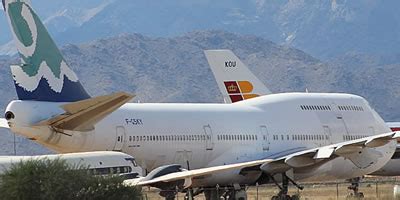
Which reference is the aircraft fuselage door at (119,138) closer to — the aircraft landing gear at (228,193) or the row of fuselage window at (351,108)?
the aircraft landing gear at (228,193)

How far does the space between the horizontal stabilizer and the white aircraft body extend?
1.29 m

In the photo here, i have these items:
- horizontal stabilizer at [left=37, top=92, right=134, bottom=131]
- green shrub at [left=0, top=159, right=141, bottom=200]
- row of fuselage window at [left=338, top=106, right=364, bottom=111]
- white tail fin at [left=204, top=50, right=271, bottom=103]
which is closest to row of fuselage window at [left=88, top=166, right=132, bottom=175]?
horizontal stabilizer at [left=37, top=92, right=134, bottom=131]

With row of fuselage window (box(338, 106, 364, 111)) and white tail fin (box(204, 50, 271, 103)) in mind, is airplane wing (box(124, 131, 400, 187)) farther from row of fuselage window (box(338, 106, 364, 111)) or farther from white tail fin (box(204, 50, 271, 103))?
white tail fin (box(204, 50, 271, 103))

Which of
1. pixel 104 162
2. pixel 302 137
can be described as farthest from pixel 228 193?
pixel 104 162

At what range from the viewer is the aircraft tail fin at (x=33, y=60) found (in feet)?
133

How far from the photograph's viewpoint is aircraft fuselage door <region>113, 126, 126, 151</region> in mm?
41875

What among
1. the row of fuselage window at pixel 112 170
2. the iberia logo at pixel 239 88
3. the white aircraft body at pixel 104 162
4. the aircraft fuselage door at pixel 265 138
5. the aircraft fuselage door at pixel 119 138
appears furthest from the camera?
the iberia logo at pixel 239 88

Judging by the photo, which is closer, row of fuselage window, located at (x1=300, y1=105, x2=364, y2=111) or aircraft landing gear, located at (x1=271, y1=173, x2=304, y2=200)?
aircraft landing gear, located at (x1=271, y1=173, x2=304, y2=200)

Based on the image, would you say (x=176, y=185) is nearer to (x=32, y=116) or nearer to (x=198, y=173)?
(x=198, y=173)

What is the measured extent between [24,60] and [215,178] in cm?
870

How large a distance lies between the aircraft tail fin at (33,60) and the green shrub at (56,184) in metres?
11.0

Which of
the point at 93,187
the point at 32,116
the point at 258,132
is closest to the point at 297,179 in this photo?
the point at 258,132

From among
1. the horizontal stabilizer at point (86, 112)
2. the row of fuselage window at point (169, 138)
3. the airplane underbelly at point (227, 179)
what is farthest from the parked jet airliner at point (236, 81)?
the horizontal stabilizer at point (86, 112)

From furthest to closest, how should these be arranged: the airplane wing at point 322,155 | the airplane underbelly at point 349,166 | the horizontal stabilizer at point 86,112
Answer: the airplane underbelly at point 349,166 → the airplane wing at point 322,155 → the horizontal stabilizer at point 86,112
